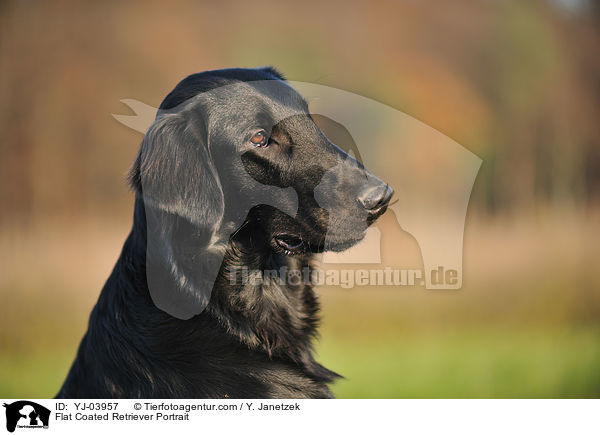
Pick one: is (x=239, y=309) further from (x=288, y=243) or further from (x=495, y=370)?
(x=495, y=370)

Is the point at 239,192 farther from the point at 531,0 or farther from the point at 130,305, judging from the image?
the point at 531,0

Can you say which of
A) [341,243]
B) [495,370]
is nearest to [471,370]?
[495,370]

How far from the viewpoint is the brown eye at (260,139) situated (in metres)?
2.23

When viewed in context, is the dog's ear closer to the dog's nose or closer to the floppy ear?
the floppy ear

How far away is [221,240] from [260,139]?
0.50m

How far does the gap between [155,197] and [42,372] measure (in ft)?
8.38

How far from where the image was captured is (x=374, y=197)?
2084 millimetres

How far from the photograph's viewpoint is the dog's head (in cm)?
209
